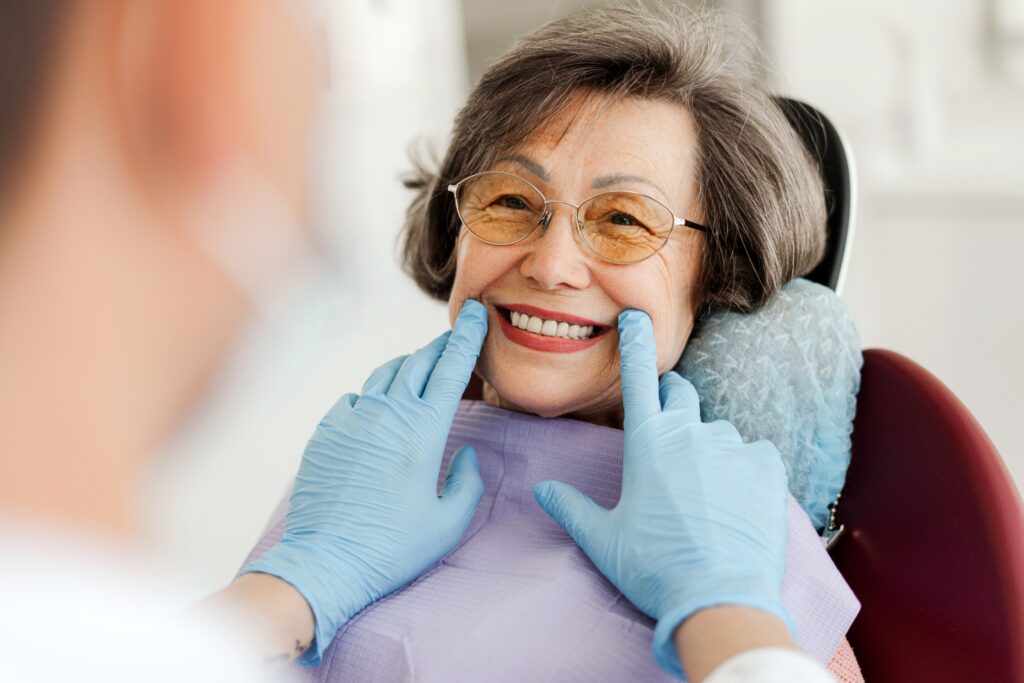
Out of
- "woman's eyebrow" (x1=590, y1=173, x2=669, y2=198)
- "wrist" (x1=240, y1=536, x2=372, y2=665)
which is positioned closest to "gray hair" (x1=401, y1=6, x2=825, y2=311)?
"woman's eyebrow" (x1=590, y1=173, x2=669, y2=198)

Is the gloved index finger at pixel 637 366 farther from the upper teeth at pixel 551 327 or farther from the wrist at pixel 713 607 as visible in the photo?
the wrist at pixel 713 607

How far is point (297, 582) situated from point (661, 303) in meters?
0.61

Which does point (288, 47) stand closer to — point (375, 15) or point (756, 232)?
point (756, 232)

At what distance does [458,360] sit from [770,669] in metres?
0.65

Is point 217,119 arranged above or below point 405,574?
above

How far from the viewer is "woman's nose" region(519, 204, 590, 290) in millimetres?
1223

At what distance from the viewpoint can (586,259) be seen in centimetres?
125

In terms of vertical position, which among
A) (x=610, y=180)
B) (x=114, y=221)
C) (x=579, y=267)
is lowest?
(x=579, y=267)

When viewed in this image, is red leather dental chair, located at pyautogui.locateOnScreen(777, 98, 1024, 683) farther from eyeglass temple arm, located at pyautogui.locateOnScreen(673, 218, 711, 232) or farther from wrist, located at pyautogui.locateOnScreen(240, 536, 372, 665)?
wrist, located at pyautogui.locateOnScreen(240, 536, 372, 665)

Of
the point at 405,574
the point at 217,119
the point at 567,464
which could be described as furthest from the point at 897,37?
the point at 217,119

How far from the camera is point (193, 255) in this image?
0.62 m

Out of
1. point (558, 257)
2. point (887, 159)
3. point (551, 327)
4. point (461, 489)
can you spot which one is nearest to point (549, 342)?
point (551, 327)

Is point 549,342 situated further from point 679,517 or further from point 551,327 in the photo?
point 679,517

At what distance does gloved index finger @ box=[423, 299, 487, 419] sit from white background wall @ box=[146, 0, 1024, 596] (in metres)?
0.49
